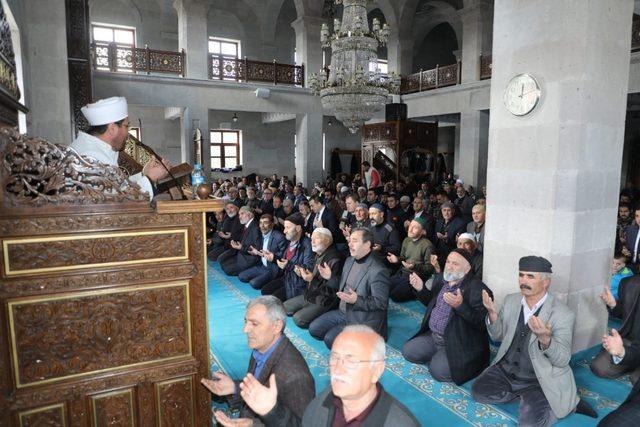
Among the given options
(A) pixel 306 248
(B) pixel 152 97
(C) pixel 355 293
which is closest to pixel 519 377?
(C) pixel 355 293

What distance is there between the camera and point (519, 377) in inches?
123

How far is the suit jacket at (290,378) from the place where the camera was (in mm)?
1975

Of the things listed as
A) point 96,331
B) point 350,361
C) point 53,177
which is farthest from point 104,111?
point 350,361

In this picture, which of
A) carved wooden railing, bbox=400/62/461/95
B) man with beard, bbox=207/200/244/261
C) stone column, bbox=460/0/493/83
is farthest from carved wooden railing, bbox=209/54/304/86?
man with beard, bbox=207/200/244/261

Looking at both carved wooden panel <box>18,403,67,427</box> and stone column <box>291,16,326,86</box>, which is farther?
stone column <box>291,16,326,86</box>

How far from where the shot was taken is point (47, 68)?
6.23 m

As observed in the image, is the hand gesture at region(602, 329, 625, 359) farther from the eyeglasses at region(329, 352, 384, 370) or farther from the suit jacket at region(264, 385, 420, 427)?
the eyeglasses at region(329, 352, 384, 370)

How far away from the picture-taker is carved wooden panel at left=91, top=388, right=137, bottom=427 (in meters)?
1.96

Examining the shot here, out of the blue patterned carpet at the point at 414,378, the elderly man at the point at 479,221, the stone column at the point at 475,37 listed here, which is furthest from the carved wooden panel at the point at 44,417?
the stone column at the point at 475,37

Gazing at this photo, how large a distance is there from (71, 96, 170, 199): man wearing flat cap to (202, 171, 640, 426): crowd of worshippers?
839mm

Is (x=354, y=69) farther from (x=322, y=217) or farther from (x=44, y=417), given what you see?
(x=44, y=417)

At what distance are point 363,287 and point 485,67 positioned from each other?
990 cm

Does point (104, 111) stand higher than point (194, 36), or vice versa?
point (194, 36)

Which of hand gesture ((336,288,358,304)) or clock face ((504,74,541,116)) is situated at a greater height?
clock face ((504,74,541,116))
